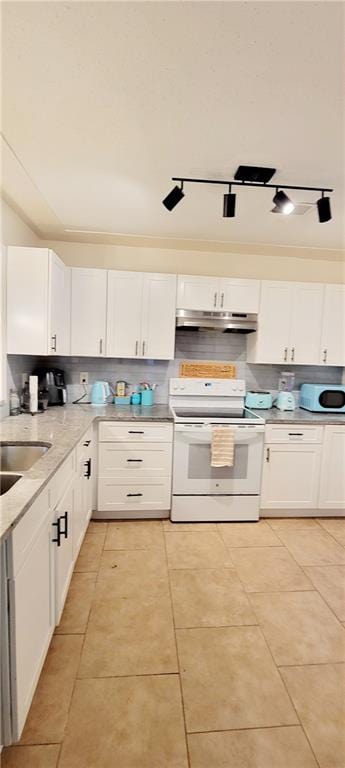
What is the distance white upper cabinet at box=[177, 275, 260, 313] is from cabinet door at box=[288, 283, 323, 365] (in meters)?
0.40

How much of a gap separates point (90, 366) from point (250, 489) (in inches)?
73.3

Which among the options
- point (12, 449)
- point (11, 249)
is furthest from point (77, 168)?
point (12, 449)

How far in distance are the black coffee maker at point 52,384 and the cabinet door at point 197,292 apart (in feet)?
4.16

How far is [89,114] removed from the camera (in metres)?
1.55

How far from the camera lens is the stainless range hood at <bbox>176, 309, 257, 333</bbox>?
319 centimetres

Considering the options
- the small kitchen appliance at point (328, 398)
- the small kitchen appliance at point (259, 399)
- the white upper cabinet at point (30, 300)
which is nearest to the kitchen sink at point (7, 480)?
the white upper cabinet at point (30, 300)

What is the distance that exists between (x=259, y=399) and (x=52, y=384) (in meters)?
1.94

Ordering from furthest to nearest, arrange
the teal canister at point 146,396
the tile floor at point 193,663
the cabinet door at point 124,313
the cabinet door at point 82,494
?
the teal canister at point 146,396, the cabinet door at point 124,313, the cabinet door at point 82,494, the tile floor at point 193,663

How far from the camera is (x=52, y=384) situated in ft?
10.4

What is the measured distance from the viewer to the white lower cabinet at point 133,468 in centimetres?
295

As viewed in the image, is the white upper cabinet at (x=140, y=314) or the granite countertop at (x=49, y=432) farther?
the white upper cabinet at (x=140, y=314)

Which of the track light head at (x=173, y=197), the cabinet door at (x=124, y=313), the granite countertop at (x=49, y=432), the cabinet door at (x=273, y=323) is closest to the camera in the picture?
the granite countertop at (x=49, y=432)

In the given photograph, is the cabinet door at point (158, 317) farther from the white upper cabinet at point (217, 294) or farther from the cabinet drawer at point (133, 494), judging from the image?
the cabinet drawer at point (133, 494)

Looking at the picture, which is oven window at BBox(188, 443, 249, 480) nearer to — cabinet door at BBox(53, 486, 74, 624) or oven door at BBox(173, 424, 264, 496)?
oven door at BBox(173, 424, 264, 496)
